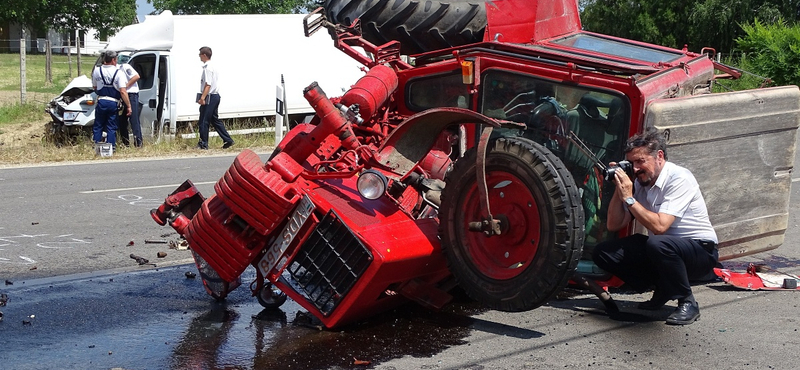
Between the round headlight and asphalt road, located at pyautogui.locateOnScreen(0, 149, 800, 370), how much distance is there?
2.67 feet

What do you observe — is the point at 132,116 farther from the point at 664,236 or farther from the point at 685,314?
the point at 685,314

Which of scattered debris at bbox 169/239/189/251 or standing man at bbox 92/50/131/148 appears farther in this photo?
standing man at bbox 92/50/131/148

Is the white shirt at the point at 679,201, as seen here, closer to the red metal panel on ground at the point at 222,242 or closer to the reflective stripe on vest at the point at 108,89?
the red metal panel on ground at the point at 222,242

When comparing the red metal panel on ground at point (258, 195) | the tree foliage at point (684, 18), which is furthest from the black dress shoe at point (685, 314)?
the tree foliage at point (684, 18)

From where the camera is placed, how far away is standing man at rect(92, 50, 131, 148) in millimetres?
15259

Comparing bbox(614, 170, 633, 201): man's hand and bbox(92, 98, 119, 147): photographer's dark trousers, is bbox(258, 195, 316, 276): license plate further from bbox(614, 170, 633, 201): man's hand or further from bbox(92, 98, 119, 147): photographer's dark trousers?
bbox(92, 98, 119, 147): photographer's dark trousers

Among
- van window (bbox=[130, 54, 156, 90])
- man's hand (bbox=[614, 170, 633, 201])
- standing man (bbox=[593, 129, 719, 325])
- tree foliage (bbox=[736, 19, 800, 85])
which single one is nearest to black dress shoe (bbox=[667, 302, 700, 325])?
standing man (bbox=[593, 129, 719, 325])

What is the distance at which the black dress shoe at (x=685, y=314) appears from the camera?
17.4ft

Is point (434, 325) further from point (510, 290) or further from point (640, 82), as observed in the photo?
point (640, 82)

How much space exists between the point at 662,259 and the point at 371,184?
1.77m

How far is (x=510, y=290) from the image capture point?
192 inches

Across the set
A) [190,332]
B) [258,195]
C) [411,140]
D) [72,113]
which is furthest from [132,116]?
[411,140]

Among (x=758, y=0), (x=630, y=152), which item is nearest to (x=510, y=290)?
(x=630, y=152)

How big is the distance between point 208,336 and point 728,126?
3425 millimetres
